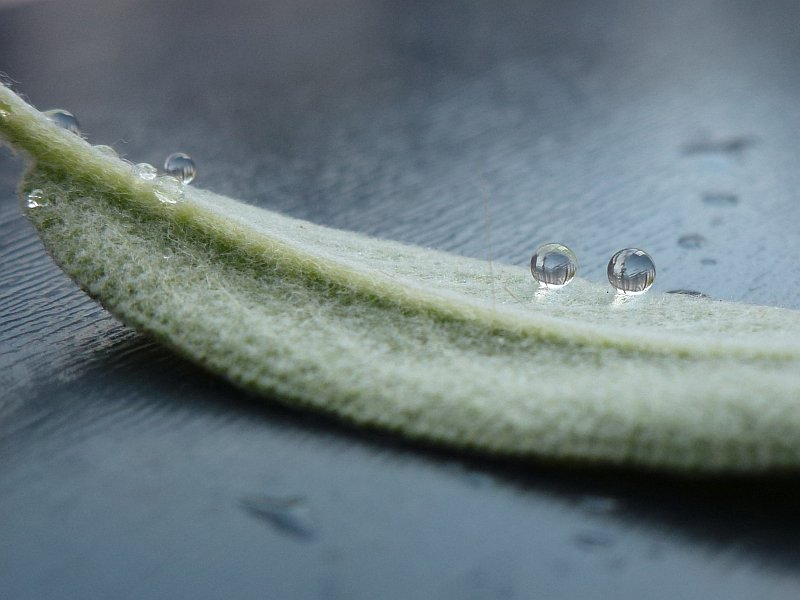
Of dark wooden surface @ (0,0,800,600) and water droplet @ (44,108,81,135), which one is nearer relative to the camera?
dark wooden surface @ (0,0,800,600)

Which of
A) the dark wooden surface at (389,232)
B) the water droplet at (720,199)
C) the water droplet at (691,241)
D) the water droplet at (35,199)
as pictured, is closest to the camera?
the dark wooden surface at (389,232)

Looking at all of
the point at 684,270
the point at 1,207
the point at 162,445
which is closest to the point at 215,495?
the point at 162,445

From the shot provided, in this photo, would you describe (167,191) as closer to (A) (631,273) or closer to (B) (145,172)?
(B) (145,172)

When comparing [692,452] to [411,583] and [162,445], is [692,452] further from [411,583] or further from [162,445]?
[162,445]

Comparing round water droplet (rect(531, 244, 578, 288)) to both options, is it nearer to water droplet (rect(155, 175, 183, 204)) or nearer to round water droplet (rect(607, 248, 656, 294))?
round water droplet (rect(607, 248, 656, 294))

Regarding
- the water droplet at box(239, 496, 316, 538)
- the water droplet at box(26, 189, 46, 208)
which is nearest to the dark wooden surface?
the water droplet at box(239, 496, 316, 538)

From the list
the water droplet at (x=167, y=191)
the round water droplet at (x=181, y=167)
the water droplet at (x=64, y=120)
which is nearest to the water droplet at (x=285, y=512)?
the water droplet at (x=167, y=191)

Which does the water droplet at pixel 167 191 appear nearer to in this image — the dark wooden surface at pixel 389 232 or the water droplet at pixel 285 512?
the dark wooden surface at pixel 389 232
